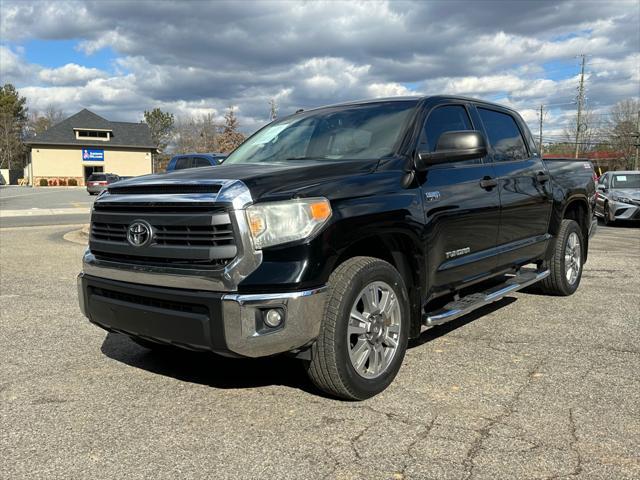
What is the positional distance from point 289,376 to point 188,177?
154 centimetres

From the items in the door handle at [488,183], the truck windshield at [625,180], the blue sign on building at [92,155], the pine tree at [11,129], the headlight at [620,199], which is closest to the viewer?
the door handle at [488,183]

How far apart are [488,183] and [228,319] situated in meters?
2.68

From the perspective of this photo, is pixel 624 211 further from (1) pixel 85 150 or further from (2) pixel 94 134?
(2) pixel 94 134

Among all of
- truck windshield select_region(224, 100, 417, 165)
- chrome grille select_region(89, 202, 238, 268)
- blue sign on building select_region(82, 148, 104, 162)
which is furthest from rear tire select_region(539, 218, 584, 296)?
blue sign on building select_region(82, 148, 104, 162)

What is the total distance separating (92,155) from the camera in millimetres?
60719

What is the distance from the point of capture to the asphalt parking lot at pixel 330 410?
2.77m

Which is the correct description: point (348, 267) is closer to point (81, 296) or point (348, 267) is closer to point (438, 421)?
point (438, 421)

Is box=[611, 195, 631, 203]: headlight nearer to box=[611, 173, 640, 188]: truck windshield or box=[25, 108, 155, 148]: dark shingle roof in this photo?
box=[611, 173, 640, 188]: truck windshield

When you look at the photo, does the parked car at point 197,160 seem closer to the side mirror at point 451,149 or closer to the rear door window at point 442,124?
the rear door window at point 442,124

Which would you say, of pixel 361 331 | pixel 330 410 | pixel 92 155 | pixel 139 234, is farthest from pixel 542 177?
pixel 92 155

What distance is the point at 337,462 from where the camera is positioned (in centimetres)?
279

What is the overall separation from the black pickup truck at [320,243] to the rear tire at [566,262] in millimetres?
1533

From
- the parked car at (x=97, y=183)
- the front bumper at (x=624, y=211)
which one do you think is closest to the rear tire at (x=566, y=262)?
the front bumper at (x=624, y=211)

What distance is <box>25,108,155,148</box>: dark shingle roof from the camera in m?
59.5
